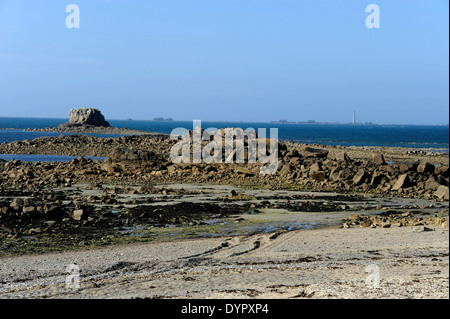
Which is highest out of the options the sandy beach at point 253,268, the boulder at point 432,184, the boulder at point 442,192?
the boulder at point 432,184

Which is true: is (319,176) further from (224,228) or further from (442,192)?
(224,228)

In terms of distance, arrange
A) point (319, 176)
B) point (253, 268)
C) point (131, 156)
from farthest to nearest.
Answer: point (131, 156), point (319, 176), point (253, 268)

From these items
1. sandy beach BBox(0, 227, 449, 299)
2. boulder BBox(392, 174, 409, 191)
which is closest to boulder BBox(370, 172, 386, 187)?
boulder BBox(392, 174, 409, 191)

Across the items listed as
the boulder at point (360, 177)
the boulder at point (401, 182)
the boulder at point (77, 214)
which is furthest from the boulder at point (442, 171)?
the boulder at point (77, 214)

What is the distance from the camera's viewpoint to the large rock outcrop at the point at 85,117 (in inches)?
5394

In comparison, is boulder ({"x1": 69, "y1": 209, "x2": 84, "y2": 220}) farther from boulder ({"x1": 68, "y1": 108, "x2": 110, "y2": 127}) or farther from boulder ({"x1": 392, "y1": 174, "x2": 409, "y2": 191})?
boulder ({"x1": 68, "y1": 108, "x2": 110, "y2": 127})

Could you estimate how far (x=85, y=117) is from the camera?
138 m

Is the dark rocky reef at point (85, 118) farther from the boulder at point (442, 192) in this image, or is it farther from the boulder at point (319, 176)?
the boulder at point (442, 192)

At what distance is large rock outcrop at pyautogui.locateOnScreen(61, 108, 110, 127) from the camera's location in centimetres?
13700

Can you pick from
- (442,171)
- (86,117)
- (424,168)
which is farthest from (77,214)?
(86,117)

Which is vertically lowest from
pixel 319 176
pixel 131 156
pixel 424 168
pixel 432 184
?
pixel 432 184

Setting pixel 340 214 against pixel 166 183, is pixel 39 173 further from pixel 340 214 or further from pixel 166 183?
pixel 340 214
